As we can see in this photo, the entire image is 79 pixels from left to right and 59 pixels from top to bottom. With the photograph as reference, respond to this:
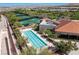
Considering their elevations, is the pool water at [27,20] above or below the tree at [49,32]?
above

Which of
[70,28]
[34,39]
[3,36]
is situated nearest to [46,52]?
[34,39]

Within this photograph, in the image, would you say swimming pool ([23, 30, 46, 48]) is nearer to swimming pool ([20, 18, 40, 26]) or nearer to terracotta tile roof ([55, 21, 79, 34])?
swimming pool ([20, 18, 40, 26])

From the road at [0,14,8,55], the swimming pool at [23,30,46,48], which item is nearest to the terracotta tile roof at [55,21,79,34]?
the swimming pool at [23,30,46,48]

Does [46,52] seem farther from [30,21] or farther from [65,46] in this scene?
[30,21]

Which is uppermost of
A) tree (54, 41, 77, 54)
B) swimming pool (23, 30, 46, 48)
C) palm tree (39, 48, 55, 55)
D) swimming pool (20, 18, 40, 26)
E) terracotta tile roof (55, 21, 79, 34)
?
swimming pool (20, 18, 40, 26)

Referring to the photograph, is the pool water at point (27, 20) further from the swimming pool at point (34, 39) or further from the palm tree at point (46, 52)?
the palm tree at point (46, 52)

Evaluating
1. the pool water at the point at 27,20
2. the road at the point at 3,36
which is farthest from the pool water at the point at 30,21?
the road at the point at 3,36
